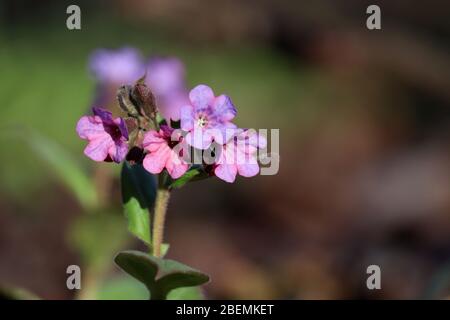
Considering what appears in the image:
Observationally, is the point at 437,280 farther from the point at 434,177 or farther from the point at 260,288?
the point at 434,177

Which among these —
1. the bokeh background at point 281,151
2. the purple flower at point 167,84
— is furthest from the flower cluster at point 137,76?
the bokeh background at point 281,151

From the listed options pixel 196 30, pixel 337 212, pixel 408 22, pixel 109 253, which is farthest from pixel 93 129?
pixel 408 22

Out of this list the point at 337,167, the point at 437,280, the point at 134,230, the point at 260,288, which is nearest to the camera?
the point at 134,230

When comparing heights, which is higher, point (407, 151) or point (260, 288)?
point (407, 151)

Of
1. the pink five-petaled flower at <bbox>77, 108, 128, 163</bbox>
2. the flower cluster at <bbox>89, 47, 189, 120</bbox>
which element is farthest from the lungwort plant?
the flower cluster at <bbox>89, 47, 189, 120</bbox>

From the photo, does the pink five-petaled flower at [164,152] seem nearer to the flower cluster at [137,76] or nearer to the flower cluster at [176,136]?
the flower cluster at [176,136]

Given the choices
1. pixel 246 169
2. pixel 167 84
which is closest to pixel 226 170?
pixel 246 169
